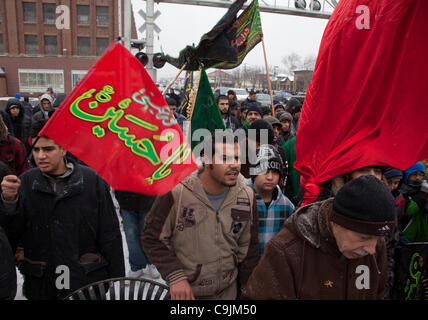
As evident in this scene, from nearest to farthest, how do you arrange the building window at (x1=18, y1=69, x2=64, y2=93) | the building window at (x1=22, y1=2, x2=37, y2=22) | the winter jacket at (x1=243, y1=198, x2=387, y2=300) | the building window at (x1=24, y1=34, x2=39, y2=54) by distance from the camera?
the winter jacket at (x1=243, y1=198, x2=387, y2=300) < the building window at (x1=22, y1=2, x2=37, y2=22) < the building window at (x1=24, y1=34, x2=39, y2=54) < the building window at (x1=18, y1=69, x2=64, y2=93)

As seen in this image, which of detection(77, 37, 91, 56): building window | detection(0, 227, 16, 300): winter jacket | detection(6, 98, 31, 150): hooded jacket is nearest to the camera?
detection(0, 227, 16, 300): winter jacket

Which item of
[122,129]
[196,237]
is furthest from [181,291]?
[122,129]

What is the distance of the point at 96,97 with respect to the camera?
2031mm

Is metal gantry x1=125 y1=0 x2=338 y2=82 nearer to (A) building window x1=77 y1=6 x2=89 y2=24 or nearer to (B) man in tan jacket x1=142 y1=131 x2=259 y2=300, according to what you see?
(B) man in tan jacket x1=142 y1=131 x2=259 y2=300

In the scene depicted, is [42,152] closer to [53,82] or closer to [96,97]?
[96,97]

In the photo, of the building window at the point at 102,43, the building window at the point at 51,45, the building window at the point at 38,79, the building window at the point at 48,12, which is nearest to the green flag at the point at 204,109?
the building window at the point at 102,43

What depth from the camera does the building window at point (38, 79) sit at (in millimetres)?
37094

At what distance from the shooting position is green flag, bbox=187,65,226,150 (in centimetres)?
392

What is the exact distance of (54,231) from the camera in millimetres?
2119

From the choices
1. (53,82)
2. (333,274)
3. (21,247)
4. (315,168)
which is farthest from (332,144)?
(53,82)

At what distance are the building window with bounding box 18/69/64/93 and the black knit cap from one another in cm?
4182

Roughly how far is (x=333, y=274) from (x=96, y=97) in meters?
1.67

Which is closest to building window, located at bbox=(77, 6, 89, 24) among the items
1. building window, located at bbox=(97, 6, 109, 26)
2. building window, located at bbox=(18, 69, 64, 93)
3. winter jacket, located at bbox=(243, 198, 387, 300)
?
building window, located at bbox=(97, 6, 109, 26)

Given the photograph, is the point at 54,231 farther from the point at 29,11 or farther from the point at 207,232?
the point at 29,11
